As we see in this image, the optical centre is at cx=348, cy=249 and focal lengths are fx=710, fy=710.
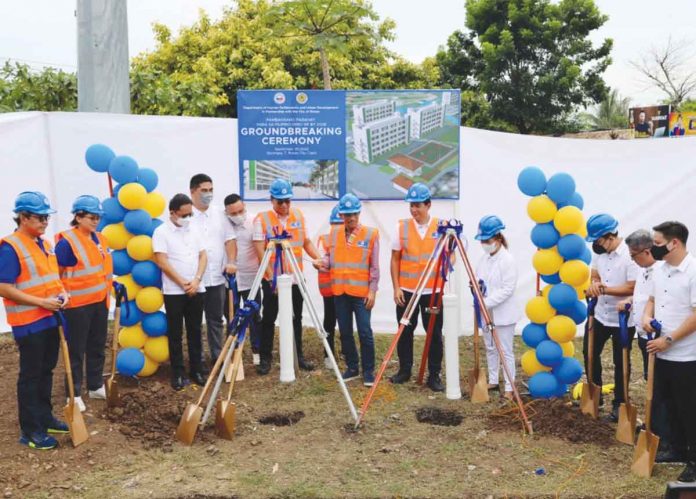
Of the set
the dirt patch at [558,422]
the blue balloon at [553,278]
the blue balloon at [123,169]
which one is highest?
the blue balloon at [123,169]

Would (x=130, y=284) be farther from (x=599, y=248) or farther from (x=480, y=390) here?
(x=599, y=248)

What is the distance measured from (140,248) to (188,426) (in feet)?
5.56

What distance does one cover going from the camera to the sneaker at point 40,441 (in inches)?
191

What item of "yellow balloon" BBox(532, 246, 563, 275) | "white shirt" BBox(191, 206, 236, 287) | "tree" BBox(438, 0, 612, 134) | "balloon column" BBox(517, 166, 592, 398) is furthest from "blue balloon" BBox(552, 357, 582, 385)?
"tree" BBox(438, 0, 612, 134)

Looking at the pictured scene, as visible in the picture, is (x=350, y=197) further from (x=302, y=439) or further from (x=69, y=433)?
(x=69, y=433)

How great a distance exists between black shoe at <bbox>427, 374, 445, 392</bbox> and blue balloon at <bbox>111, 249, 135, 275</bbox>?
9.12ft

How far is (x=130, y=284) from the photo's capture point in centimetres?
612

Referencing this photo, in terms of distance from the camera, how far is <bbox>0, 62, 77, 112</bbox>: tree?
907 cm

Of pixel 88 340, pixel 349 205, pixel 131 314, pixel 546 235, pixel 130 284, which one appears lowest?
pixel 88 340

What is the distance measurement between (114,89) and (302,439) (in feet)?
15.9

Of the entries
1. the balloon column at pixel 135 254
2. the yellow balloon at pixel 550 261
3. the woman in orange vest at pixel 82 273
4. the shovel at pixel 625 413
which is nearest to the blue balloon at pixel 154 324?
the balloon column at pixel 135 254

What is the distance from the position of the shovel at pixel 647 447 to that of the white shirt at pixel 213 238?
364 cm

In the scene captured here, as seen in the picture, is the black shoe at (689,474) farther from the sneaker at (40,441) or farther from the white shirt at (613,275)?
the sneaker at (40,441)

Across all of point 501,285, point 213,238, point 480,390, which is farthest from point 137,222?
point 480,390
